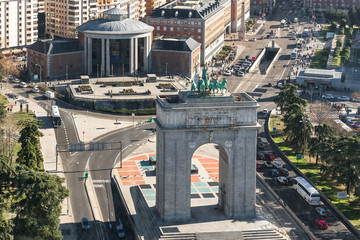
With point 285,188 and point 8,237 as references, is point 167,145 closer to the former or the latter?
point 8,237

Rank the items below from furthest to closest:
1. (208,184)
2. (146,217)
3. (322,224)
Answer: (208,184)
(322,224)
(146,217)

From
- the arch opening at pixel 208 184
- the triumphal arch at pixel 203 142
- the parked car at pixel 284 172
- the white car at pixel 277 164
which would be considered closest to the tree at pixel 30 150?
the arch opening at pixel 208 184

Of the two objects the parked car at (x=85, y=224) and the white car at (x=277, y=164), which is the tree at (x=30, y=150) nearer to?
the parked car at (x=85, y=224)

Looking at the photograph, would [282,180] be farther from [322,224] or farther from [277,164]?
[322,224]

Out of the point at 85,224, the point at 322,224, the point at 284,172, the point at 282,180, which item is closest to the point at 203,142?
the point at 85,224

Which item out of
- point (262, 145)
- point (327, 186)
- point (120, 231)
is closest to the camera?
point (120, 231)

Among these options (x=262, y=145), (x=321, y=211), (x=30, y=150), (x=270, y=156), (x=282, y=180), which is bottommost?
(x=321, y=211)

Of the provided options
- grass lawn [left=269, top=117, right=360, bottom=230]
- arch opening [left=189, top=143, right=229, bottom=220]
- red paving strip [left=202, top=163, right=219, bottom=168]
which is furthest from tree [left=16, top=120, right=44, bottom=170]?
grass lawn [left=269, top=117, right=360, bottom=230]
